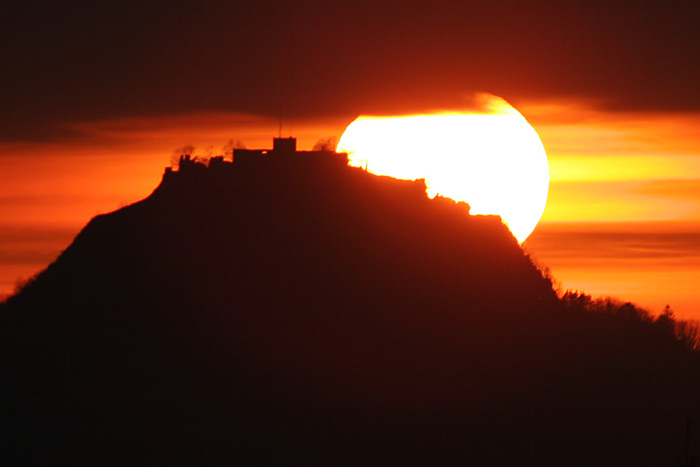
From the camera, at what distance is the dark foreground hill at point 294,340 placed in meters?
128

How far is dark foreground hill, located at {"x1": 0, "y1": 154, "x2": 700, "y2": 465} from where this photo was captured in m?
128

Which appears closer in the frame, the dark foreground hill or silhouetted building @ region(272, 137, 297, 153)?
the dark foreground hill

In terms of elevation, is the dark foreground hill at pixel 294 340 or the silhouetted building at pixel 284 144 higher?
the silhouetted building at pixel 284 144

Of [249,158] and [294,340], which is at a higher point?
[249,158]

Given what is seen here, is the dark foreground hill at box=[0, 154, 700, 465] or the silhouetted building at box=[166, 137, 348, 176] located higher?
the silhouetted building at box=[166, 137, 348, 176]

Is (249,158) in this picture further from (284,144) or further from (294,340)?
(294,340)

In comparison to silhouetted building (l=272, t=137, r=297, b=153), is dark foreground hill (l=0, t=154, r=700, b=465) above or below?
below

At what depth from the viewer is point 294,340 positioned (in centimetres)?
13862

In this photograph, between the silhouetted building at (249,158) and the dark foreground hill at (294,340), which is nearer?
the dark foreground hill at (294,340)

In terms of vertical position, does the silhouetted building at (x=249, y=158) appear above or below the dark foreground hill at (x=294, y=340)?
above

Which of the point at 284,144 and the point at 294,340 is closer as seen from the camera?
the point at 294,340

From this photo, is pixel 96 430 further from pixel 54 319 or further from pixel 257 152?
pixel 257 152

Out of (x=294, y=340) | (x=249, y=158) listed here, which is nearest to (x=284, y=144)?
(x=249, y=158)

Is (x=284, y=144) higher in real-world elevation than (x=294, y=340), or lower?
higher
